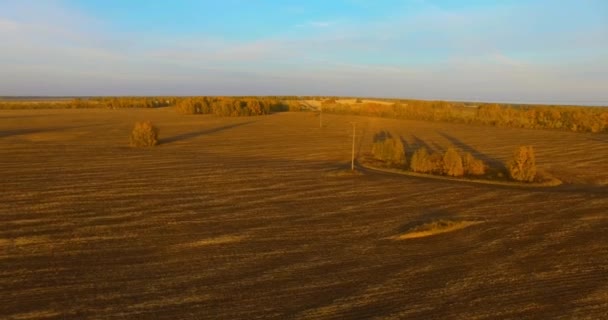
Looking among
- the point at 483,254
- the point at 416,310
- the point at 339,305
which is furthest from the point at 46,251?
the point at 483,254

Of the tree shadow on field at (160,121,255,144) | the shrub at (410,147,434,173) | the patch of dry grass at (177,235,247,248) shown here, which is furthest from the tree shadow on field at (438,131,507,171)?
the tree shadow on field at (160,121,255,144)

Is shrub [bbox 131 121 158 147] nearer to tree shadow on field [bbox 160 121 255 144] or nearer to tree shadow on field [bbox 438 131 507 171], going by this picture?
tree shadow on field [bbox 160 121 255 144]

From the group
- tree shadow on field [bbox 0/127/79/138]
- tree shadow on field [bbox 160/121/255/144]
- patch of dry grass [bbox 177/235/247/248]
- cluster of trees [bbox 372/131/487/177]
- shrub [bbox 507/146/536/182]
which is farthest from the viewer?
tree shadow on field [bbox 0/127/79/138]

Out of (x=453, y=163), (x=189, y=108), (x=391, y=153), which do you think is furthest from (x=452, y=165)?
(x=189, y=108)

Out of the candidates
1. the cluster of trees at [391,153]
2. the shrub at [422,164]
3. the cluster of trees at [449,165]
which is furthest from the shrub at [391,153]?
the cluster of trees at [449,165]

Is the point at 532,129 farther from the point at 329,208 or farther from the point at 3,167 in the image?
the point at 3,167

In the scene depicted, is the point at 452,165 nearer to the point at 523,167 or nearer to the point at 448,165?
the point at 448,165

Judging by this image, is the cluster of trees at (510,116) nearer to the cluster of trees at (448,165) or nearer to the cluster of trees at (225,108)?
the cluster of trees at (225,108)
